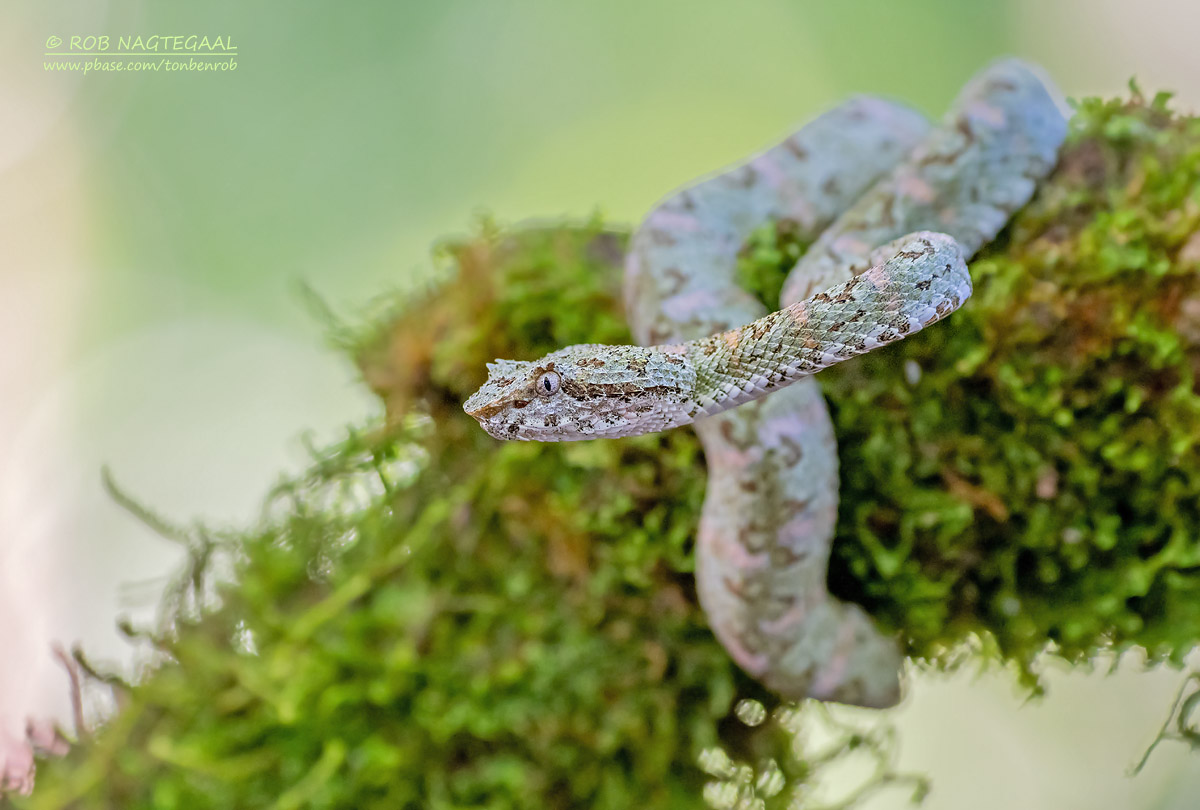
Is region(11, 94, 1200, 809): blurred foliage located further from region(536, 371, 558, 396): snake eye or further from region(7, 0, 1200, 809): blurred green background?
region(7, 0, 1200, 809): blurred green background

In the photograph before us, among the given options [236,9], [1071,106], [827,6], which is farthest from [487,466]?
[827,6]

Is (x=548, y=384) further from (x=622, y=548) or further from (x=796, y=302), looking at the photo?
(x=622, y=548)

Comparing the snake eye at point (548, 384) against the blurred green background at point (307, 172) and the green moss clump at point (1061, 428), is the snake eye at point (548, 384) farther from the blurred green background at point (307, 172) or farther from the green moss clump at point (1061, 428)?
the blurred green background at point (307, 172)

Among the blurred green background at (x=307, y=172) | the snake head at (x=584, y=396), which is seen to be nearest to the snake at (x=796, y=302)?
the snake head at (x=584, y=396)

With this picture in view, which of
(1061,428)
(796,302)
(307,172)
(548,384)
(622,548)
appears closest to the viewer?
(548,384)

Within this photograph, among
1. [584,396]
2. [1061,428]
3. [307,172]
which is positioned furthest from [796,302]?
[307,172]

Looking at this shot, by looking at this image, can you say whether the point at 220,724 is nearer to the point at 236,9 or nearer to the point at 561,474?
the point at 561,474
